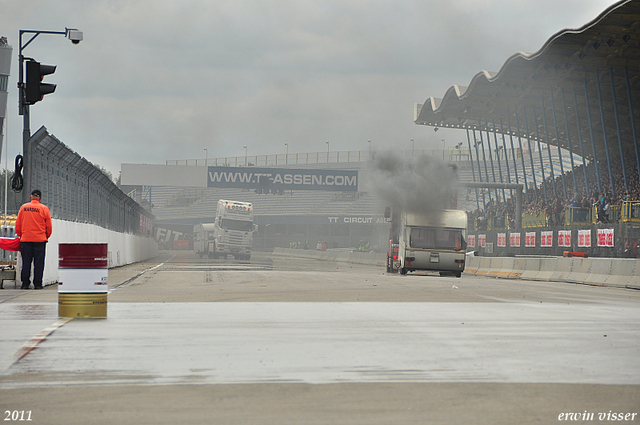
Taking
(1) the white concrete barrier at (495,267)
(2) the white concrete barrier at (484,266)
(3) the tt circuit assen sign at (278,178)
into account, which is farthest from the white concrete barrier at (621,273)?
(3) the tt circuit assen sign at (278,178)

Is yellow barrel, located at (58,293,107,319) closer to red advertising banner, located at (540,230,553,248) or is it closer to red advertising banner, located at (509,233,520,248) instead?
red advertising banner, located at (540,230,553,248)

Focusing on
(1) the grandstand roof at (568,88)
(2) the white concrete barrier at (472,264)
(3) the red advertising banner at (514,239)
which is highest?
(1) the grandstand roof at (568,88)

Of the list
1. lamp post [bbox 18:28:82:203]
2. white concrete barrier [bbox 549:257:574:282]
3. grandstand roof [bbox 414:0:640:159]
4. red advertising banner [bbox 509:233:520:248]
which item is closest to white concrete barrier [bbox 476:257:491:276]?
red advertising banner [bbox 509:233:520:248]

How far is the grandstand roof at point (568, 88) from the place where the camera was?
131 feet

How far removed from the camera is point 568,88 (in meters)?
50.6

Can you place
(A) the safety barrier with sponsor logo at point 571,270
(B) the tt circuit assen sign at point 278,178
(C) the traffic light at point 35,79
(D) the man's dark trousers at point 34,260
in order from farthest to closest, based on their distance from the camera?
(B) the tt circuit assen sign at point 278,178
(A) the safety barrier with sponsor logo at point 571,270
(D) the man's dark trousers at point 34,260
(C) the traffic light at point 35,79

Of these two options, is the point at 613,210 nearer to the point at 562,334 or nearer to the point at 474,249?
the point at 474,249

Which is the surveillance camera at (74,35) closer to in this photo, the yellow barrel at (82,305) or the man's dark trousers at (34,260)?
the man's dark trousers at (34,260)

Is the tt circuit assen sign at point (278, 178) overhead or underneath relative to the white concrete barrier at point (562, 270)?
overhead

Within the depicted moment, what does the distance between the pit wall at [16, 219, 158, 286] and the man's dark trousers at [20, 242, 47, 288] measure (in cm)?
41

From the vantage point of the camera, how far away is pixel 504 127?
67.1m

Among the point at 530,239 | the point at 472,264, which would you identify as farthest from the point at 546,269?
the point at 530,239

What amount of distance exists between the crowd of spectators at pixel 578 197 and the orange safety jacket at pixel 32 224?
87.8 ft

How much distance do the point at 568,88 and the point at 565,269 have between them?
27.0 meters
